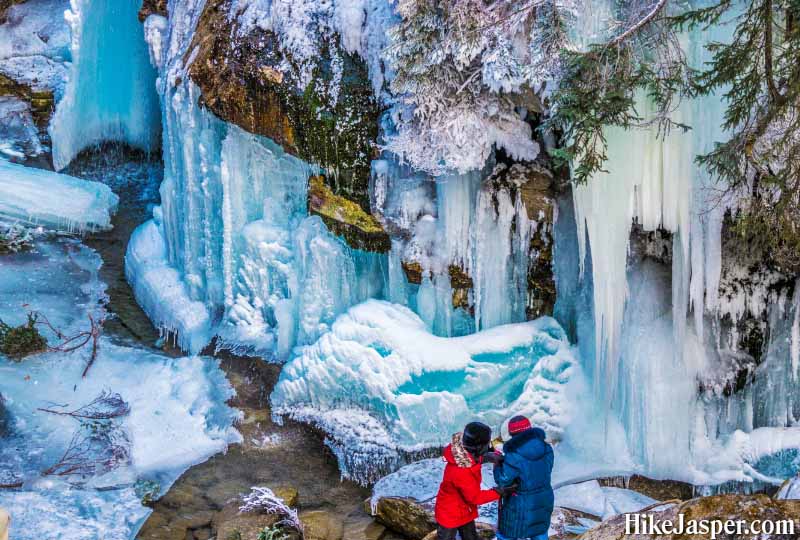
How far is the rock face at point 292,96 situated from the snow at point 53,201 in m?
5.39

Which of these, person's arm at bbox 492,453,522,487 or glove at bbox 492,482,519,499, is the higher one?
person's arm at bbox 492,453,522,487

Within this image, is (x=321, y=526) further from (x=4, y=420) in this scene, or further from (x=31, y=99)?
(x=31, y=99)

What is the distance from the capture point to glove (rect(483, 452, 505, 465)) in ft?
15.8

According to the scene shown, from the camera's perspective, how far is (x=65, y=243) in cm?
1305

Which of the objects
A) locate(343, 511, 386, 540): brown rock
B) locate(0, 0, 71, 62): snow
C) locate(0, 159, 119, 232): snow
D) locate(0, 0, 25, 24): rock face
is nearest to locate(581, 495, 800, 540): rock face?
locate(343, 511, 386, 540): brown rock

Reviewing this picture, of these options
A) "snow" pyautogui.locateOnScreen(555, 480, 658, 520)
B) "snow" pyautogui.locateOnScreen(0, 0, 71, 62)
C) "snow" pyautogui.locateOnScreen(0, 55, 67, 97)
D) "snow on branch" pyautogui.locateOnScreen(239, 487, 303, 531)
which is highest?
"snow" pyautogui.locateOnScreen(0, 0, 71, 62)

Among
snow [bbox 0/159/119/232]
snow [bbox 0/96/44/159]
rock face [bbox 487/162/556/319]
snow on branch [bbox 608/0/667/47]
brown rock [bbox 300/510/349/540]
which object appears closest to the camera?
snow on branch [bbox 608/0/667/47]

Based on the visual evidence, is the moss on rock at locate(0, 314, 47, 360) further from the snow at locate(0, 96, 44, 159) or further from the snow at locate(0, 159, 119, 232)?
the snow at locate(0, 96, 44, 159)

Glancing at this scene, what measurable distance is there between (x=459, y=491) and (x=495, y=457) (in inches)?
15.6

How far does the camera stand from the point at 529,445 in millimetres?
4719

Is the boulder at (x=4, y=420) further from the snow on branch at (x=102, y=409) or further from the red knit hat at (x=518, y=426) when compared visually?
the red knit hat at (x=518, y=426)

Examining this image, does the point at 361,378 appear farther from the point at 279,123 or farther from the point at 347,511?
the point at 279,123

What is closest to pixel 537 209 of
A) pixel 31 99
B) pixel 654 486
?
pixel 654 486

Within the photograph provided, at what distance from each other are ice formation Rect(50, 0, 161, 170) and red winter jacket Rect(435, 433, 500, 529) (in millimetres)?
11580
